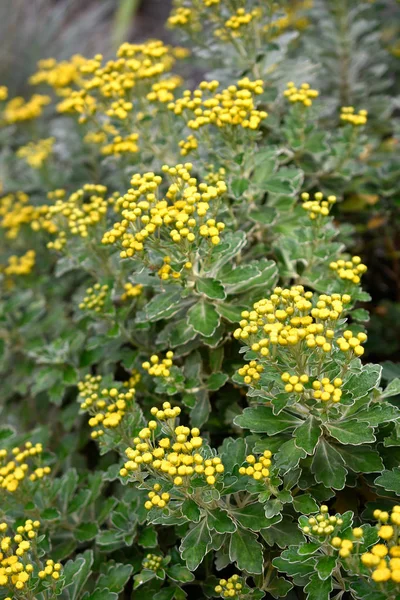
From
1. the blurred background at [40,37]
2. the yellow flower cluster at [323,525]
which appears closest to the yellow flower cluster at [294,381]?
the yellow flower cluster at [323,525]

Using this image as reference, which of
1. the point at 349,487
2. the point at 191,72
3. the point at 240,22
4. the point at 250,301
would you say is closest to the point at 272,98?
the point at 240,22

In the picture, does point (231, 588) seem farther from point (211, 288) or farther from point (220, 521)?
point (211, 288)

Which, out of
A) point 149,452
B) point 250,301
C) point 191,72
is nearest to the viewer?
point 149,452

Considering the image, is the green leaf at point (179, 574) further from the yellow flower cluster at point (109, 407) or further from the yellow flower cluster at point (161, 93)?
the yellow flower cluster at point (161, 93)

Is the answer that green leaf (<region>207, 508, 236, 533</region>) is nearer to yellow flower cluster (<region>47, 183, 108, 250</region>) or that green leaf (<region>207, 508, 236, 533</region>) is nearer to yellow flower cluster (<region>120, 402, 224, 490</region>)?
yellow flower cluster (<region>120, 402, 224, 490</region>)

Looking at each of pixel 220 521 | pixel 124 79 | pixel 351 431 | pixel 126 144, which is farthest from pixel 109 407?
pixel 124 79

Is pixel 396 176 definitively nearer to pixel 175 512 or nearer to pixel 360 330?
pixel 360 330
